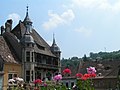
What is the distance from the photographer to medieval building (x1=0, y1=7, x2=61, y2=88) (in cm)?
4772

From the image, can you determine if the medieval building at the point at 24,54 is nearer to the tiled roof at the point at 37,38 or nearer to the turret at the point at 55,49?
the tiled roof at the point at 37,38

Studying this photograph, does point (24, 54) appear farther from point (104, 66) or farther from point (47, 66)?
point (104, 66)

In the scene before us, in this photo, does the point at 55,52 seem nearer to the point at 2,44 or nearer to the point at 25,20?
the point at 25,20

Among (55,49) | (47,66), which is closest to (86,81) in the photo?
(47,66)

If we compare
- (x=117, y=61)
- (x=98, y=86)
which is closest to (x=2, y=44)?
(x=98, y=86)

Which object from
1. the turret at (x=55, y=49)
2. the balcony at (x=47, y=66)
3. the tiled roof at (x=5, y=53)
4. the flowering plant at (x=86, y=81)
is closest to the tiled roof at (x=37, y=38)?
the turret at (x=55, y=49)

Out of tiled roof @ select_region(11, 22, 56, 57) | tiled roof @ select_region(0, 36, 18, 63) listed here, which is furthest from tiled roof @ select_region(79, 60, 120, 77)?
tiled roof @ select_region(0, 36, 18, 63)

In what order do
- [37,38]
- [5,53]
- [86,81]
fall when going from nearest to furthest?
[86,81], [5,53], [37,38]

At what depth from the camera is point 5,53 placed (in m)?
47.7

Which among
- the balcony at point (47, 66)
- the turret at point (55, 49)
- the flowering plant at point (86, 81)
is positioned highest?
the turret at point (55, 49)

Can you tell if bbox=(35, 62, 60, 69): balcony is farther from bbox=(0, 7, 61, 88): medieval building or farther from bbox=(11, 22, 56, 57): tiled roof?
bbox=(11, 22, 56, 57): tiled roof

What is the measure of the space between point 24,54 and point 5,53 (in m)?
3.46

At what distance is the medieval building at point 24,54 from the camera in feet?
157

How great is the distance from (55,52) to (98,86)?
17734 millimetres
